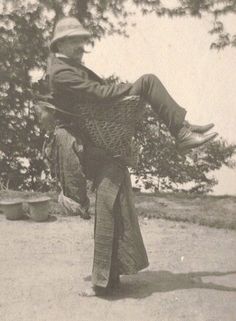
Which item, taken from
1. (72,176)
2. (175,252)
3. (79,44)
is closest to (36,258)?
(175,252)

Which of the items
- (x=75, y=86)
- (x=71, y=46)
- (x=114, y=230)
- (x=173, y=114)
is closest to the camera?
(x=173, y=114)

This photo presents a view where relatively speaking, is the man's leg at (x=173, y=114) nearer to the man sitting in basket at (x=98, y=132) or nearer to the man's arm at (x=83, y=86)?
the man sitting in basket at (x=98, y=132)

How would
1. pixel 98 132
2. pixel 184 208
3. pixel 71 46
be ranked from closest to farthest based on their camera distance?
pixel 71 46, pixel 98 132, pixel 184 208

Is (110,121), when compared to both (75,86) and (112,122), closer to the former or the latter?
(112,122)

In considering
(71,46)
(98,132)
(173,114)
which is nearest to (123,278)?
(98,132)

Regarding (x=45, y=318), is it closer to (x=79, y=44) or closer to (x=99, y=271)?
(x=99, y=271)

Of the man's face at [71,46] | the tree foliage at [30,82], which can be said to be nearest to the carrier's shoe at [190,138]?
the man's face at [71,46]

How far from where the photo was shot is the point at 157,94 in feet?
14.3

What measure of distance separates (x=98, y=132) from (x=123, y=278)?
154cm

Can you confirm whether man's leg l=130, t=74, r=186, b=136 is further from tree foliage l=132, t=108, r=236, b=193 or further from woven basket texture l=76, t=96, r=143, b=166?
tree foliage l=132, t=108, r=236, b=193

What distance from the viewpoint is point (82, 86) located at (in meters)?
4.41

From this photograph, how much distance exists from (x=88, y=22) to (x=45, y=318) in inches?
368

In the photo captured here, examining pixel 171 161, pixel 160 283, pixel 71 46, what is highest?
pixel 171 161

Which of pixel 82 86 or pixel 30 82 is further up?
pixel 30 82
